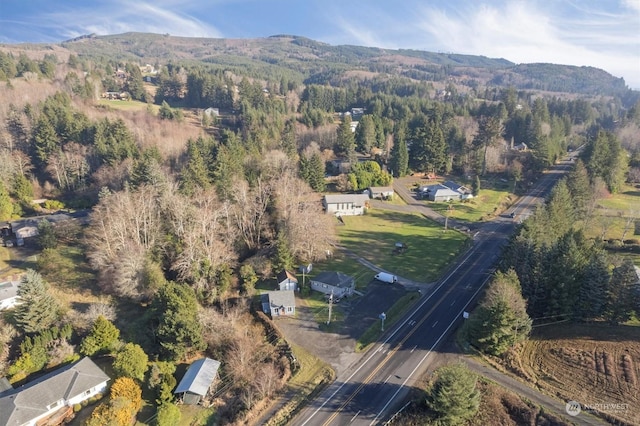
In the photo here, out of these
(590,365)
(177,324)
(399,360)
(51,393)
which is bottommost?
(51,393)

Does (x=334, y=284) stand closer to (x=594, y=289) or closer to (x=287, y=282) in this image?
(x=287, y=282)

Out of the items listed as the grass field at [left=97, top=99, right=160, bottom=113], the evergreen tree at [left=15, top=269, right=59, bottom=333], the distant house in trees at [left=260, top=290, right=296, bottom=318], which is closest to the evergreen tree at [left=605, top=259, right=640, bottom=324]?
the distant house in trees at [left=260, top=290, right=296, bottom=318]

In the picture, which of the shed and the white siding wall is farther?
the shed

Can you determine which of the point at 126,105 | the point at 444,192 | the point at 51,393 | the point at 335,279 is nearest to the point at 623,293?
the point at 335,279

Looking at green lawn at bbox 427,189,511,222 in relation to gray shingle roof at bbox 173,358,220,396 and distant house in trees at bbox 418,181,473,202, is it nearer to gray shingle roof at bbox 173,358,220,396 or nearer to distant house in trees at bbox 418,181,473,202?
distant house in trees at bbox 418,181,473,202

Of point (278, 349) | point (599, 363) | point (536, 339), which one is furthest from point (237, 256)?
point (599, 363)

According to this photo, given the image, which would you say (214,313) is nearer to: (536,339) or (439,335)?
(439,335)
